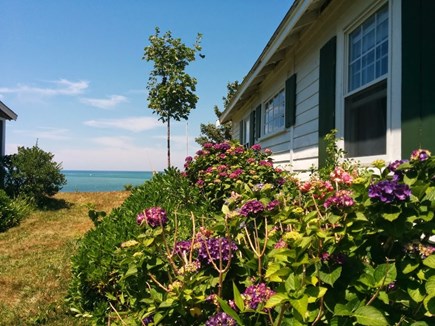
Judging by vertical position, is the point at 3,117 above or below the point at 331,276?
above

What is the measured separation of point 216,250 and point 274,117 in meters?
7.44

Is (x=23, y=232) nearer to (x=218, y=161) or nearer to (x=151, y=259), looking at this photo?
(x=218, y=161)

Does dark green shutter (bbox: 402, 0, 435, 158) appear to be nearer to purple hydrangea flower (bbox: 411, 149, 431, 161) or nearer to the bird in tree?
purple hydrangea flower (bbox: 411, 149, 431, 161)

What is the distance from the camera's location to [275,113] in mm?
9008

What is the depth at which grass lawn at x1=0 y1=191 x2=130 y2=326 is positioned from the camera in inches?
163

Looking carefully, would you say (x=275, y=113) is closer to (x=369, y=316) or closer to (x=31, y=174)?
(x=369, y=316)

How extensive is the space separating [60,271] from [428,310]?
5579 mm

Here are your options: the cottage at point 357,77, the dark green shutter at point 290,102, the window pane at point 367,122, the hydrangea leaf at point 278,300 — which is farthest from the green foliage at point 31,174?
the hydrangea leaf at point 278,300

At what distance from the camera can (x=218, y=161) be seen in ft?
20.1

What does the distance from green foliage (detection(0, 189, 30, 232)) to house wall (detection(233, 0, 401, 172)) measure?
7.28 metres

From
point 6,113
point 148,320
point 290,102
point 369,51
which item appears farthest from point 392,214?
point 6,113

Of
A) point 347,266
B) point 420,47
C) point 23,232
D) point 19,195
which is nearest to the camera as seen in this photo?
point 347,266

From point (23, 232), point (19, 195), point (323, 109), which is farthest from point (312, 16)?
point (19, 195)

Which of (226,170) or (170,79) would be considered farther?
(170,79)
